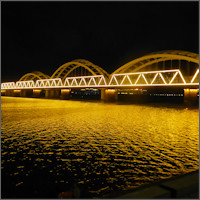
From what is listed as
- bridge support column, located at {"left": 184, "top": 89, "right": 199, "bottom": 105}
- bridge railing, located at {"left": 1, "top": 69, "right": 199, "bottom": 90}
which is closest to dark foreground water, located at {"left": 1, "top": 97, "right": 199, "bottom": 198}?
bridge railing, located at {"left": 1, "top": 69, "right": 199, "bottom": 90}

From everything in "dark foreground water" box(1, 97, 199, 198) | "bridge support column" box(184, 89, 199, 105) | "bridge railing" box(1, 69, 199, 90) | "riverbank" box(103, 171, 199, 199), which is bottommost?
"dark foreground water" box(1, 97, 199, 198)

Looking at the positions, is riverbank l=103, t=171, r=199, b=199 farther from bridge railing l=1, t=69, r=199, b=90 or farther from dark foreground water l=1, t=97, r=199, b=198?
bridge railing l=1, t=69, r=199, b=90

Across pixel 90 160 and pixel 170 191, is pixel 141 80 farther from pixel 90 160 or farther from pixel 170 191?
pixel 170 191

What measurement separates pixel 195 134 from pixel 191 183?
11030mm

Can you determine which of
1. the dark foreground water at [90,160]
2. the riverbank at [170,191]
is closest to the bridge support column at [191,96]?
the dark foreground water at [90,160]

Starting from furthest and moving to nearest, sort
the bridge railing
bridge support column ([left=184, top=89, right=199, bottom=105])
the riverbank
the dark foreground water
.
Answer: bridge support column ([left=184, top=89, right=199, bottom=105]), the bridge railing, the dark foreground water, the riverbank

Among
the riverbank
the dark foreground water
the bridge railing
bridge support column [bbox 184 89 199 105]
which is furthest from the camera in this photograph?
bridge support column [bbox 184 89 199 105]

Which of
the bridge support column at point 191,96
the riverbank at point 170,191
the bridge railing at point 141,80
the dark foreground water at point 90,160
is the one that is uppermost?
the bridge railing at point 141,80

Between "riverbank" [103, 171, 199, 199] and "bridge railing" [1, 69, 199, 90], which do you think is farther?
"bridge railing" [1, 69, 199, 90]

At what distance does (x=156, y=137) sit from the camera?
14508 mm

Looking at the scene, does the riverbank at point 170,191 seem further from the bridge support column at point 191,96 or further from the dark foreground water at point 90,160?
the bridge support column at point 191,96

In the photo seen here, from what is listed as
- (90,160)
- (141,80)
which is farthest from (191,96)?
(90,160)

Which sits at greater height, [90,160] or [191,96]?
[191,96]

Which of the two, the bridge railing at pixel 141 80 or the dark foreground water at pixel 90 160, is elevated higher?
the bridge railing at pixel 141 80
